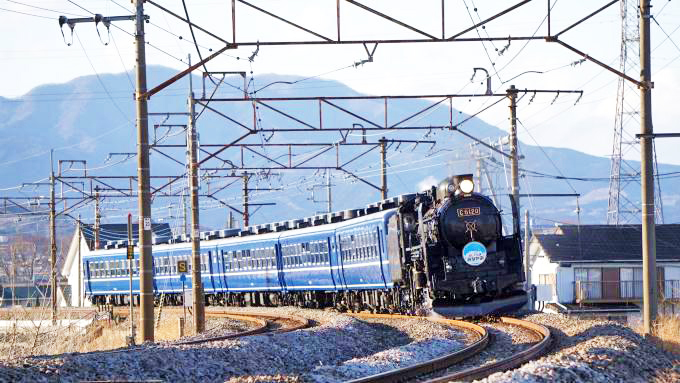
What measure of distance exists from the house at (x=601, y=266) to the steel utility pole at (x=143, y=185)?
114ft

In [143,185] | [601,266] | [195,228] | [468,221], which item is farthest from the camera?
[601,266]

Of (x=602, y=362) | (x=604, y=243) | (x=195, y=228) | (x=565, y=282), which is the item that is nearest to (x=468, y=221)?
(x=195, y=228)

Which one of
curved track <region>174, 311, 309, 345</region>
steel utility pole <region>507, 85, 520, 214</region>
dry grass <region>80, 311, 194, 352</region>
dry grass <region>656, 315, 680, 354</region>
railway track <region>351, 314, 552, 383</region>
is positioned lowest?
dry grass <region>80, 311, 194, 352</region>

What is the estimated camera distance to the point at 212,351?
17.4 metres

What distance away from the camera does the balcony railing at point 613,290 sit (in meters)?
55.1

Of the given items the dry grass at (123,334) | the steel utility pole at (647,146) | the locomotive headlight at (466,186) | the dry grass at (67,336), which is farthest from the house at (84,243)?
the steel utility pole at (647,146)

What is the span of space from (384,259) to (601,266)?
99.8 feet

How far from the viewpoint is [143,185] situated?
21438 millimetres

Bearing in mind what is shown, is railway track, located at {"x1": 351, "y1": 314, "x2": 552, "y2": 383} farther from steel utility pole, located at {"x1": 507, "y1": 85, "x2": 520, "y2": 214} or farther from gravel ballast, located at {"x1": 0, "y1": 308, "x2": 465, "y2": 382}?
steel utility pole, located at {"x1": 507, "y1": 85, "x2": 520, "y2": 214}

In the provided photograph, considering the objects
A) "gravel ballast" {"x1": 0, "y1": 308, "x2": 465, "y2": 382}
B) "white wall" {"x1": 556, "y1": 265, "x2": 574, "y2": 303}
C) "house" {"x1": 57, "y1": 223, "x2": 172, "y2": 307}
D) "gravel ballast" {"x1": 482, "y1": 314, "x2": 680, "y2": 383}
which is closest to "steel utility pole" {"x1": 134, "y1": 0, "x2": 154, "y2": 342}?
"gravel ballast" {"x1": 0, "y1": 308, "x2": 465, "y2": 382}

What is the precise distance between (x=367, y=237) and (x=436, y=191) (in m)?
4.74

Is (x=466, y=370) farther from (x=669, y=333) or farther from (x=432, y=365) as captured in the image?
(x=669, y=333)

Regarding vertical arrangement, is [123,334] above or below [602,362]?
below

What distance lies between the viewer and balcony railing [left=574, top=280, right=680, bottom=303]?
5506 cm
